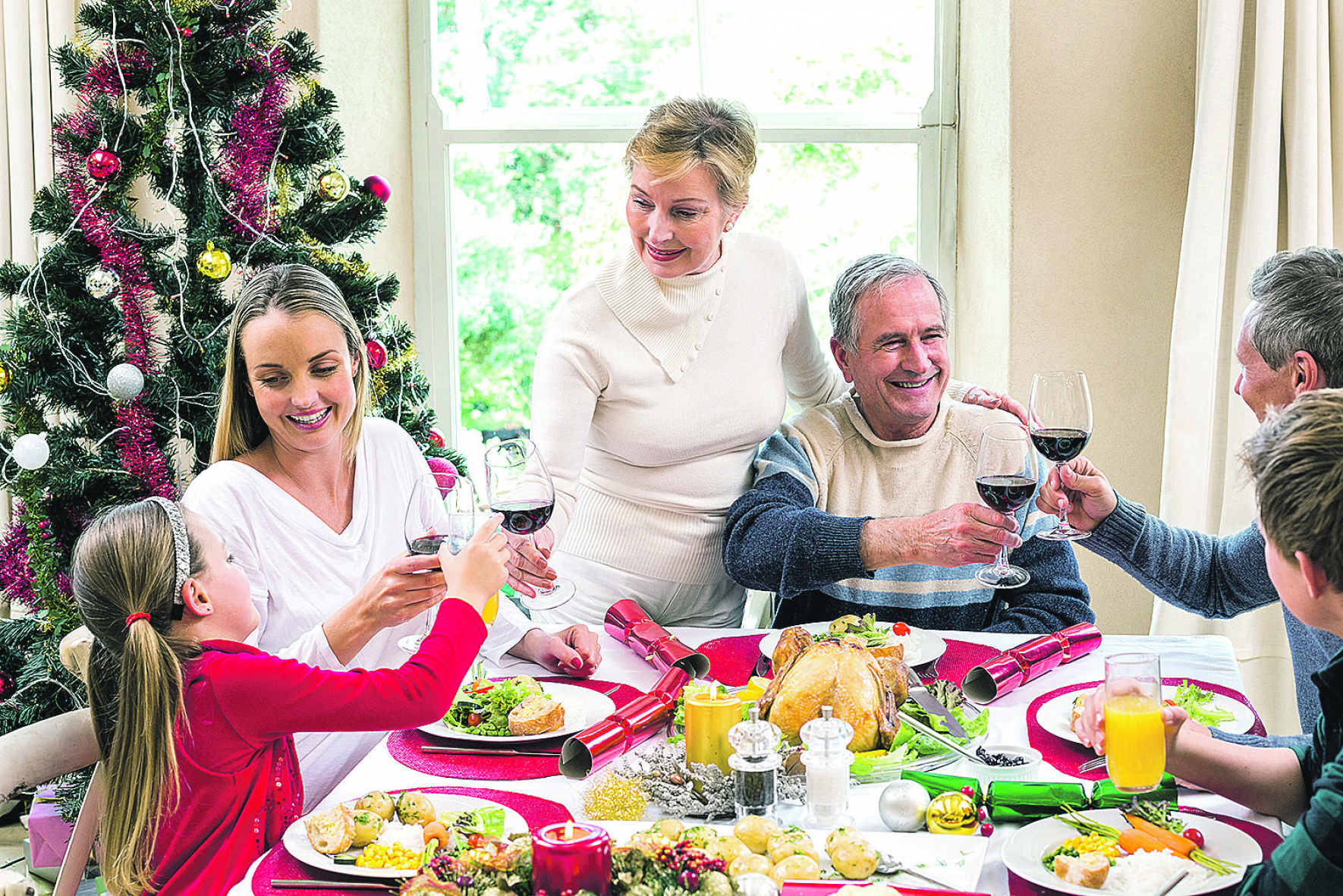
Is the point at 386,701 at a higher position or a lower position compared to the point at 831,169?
lower

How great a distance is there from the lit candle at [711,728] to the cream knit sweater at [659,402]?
82cm

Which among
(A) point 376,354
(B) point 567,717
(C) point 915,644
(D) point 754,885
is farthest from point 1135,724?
(A) point 376,354

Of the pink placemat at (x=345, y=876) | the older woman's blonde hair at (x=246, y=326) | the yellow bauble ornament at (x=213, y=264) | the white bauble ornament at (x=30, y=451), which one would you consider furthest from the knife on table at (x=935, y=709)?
the white bauble ornament at (x=30, y=451)

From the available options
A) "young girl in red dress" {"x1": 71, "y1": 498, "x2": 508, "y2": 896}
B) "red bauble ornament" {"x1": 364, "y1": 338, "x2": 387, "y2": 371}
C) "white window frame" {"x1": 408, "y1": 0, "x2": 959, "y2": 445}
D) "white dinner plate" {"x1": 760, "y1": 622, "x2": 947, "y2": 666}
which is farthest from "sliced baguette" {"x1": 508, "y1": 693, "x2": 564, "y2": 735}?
"white window frame" {"x1": 408, "y1": 0, "x2": 959, "y2": 445}

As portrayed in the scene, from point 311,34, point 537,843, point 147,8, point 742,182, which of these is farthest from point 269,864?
point 311,34

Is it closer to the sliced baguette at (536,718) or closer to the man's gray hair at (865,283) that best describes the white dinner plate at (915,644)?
the sliced baguette at (536,718)

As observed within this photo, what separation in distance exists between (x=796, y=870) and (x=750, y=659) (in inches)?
30.5

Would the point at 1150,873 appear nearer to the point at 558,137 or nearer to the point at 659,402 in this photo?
the point at 659,402

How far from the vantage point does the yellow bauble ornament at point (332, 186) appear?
8.54ft

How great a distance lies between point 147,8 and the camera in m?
2.42

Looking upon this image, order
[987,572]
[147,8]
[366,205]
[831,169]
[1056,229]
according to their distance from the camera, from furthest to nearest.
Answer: [831,169], [1056,229], [366,205], [147,8], [987,572]

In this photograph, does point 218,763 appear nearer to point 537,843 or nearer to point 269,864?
point 269,864

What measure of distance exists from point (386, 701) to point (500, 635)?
1.68ft

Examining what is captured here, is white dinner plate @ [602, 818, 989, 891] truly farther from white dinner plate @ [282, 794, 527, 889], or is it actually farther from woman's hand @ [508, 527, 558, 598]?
woman's hand @ [508, 527, 558, 598]
